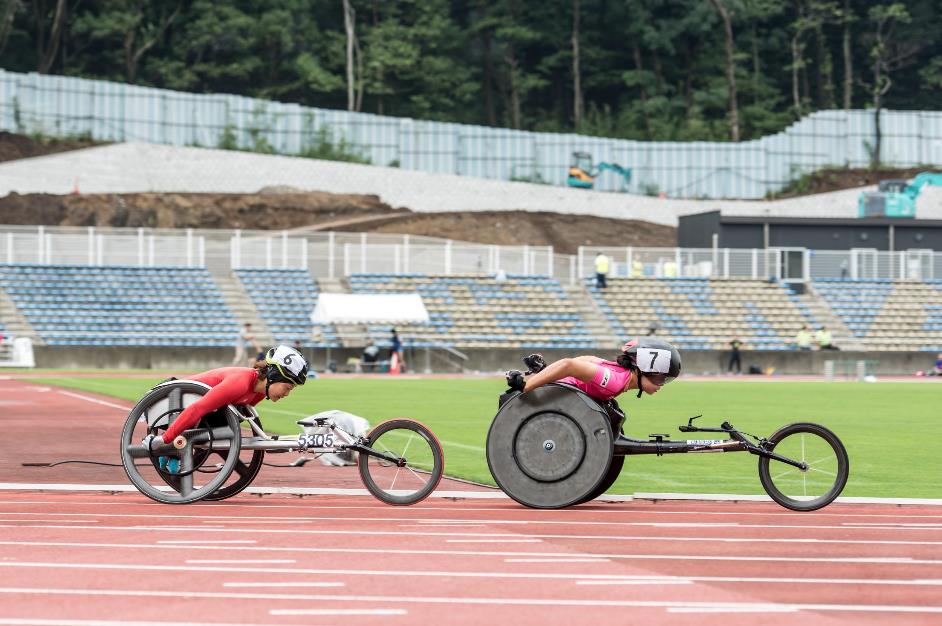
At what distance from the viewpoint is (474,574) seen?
8328 mm

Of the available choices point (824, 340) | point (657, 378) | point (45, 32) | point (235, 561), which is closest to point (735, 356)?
point (824, 340)

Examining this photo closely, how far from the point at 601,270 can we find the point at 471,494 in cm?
4887

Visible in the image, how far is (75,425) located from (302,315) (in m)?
33.5

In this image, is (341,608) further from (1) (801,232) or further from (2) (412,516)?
(1) (801,232)

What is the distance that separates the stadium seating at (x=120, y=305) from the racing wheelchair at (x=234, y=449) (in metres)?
41.4

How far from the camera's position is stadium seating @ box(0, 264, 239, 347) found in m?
52.9

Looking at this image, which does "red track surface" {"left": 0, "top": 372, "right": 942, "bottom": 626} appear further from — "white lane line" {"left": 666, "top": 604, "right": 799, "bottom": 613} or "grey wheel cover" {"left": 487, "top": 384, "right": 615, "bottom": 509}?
"grey wheel cover" {"left": 487, "top": 384, "right": 615, "bottom": 509}

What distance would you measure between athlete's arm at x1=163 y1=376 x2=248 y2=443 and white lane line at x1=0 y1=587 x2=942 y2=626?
3795 millimetres

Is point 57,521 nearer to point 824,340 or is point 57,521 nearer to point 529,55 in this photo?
point 824,340

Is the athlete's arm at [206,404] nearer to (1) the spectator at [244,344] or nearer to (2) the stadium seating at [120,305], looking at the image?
(1) the spectator at [244,344]

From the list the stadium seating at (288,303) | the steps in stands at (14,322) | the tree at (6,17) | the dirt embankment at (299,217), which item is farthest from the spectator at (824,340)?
the tree at (6,17)

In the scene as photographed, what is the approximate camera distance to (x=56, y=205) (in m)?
71.3

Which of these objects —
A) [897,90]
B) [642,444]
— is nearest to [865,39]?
[897,90]

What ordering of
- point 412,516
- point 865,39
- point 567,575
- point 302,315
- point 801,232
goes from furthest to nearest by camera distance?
point 865,39 → point 801,232 → point 302,315 → point 412,516 → point 567,575
